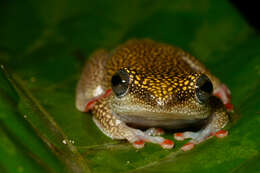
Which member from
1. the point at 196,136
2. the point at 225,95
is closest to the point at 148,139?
the point at 196,136

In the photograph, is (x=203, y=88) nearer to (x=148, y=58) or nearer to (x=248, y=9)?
(x=148, y=58)

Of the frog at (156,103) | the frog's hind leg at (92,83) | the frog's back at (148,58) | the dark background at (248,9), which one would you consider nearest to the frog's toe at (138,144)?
the frog at (156,103)

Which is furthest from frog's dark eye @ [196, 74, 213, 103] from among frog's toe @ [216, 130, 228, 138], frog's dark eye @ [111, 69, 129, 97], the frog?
frog's dark eye @ [111, 69, 129, 97]

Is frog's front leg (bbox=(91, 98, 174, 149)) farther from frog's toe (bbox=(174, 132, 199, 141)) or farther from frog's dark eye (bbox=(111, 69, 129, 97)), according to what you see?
frog's dark eye (bbox=(111, 69, 129, 97))

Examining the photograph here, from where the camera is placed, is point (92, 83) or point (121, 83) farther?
point (92, 83)

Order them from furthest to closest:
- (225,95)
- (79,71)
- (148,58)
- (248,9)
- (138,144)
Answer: (248,9)
(79,71)
(148,58)
(225,95)
(138,144)

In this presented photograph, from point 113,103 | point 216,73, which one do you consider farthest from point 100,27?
point 113,103
